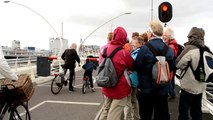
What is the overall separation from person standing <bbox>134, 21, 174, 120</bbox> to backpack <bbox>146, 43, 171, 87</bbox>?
0.05m

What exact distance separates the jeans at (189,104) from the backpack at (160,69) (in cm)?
109

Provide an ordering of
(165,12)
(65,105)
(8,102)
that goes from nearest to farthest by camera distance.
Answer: (8,102) → (65,105) → (165,12)

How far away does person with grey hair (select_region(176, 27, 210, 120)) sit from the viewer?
592 centimetres

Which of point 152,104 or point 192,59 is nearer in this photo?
point 152,104

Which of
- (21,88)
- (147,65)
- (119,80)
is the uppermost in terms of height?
(147,65)

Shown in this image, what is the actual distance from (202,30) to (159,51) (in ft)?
4.30

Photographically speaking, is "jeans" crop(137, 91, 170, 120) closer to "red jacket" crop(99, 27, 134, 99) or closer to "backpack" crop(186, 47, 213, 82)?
"red jacket" crop(99, 27, 134, 99)

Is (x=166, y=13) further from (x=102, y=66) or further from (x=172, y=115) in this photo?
(x=102, y=66)

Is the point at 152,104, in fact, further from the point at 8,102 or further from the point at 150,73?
the point at 8,102

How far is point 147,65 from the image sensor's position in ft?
17.1

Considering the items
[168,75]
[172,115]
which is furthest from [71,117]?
[168,75]

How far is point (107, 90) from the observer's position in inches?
218

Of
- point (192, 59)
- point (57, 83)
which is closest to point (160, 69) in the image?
point (192, 59)

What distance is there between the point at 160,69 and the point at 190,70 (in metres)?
1.09
